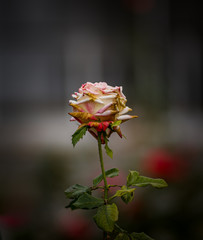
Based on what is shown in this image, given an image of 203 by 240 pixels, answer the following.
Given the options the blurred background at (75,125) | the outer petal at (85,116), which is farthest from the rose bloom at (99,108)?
the blurred background at (75,125)

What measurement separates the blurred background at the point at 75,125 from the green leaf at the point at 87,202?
19 centimetres

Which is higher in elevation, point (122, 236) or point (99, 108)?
point (99, 108)

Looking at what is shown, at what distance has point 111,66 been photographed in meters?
4.23

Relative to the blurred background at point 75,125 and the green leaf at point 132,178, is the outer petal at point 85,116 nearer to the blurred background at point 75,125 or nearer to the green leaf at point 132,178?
the green leaf at point 132,178

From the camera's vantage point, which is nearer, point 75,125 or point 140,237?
point 140,237

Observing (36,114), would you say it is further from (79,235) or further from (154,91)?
(79,235)

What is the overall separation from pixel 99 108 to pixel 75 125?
7.20 feet

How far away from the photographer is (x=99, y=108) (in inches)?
12.6

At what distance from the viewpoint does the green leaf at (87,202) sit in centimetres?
31


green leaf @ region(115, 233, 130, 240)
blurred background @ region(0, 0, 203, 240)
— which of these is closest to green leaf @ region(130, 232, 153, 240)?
green leaf @ region(115, 233, 130, 240)

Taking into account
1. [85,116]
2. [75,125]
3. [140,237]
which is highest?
[85,116]

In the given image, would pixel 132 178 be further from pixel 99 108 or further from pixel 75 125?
pixel 75 125

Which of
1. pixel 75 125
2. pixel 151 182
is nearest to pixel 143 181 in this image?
pixel 151 182

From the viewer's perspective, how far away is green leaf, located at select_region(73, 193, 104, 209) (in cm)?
31
